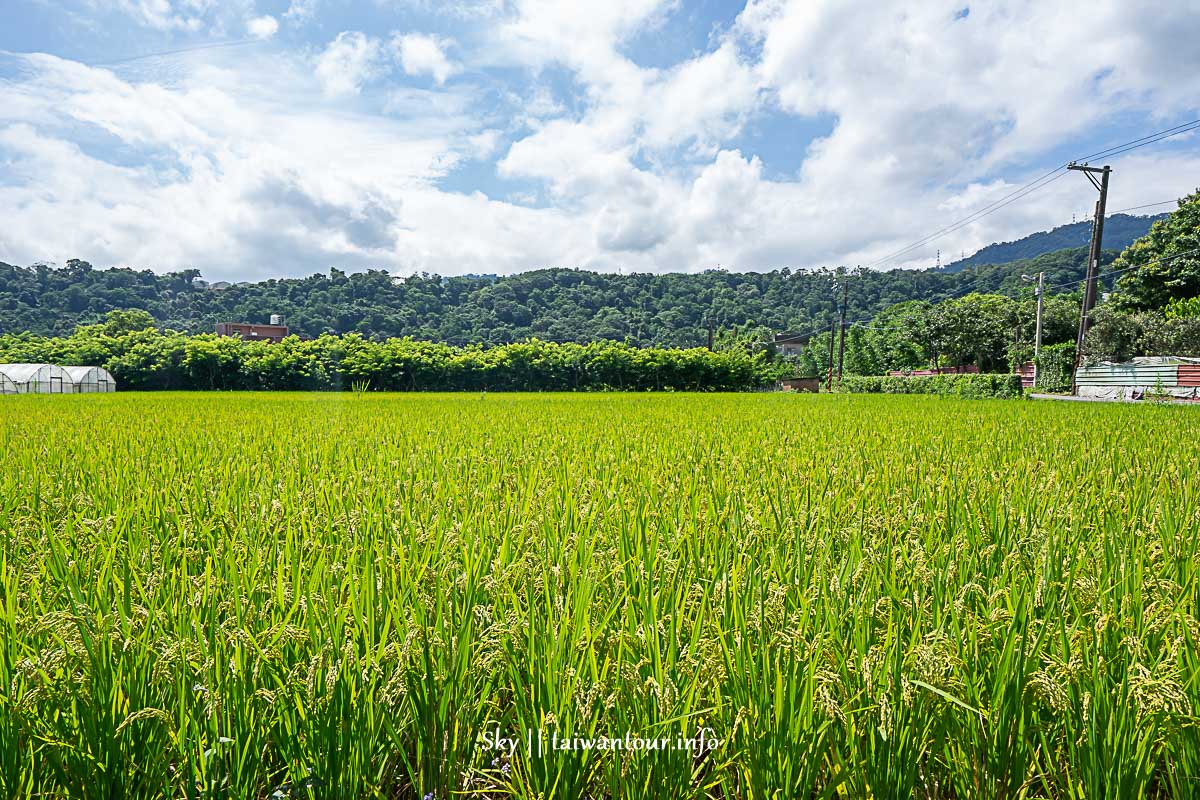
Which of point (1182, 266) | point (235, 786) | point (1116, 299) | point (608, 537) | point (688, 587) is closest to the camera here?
point (235, 786)

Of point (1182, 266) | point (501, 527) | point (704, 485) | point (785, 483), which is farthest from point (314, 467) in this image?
point (1182, 266)

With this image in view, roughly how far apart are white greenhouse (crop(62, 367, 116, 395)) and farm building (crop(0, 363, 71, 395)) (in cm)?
28

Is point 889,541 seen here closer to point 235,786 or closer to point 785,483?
point 785,483

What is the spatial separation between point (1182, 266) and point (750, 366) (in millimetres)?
20703

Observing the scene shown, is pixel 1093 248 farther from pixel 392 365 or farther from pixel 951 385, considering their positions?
pixel 392 365

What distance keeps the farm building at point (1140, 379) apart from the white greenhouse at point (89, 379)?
1743 inches

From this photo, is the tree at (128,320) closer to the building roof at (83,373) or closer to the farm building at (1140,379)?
the building roof at (83,373)

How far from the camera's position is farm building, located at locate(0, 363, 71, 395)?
3184 centimetres

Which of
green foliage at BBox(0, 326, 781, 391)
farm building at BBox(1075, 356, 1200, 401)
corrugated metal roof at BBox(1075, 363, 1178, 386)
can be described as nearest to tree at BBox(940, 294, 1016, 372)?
green foliage at BBox(0, 326, 781, 391)

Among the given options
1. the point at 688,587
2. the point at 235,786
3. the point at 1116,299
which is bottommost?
the point at 235,786

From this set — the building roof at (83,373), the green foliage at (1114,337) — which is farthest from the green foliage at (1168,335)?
the building roof at (83,373)

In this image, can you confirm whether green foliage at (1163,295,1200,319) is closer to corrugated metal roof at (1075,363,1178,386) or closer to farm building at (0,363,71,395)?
corrugated metal roof at (1075,363,1178,386)

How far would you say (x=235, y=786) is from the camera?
1122 millimetres

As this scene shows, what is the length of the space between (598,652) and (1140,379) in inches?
1117
